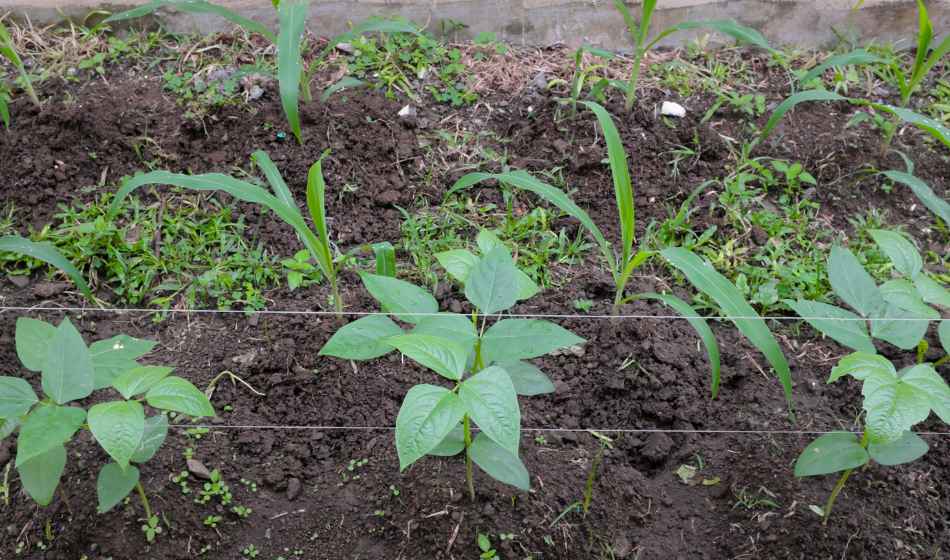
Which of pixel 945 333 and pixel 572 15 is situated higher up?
pixel 572 15

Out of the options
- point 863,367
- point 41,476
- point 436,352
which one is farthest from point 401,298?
point 863,367

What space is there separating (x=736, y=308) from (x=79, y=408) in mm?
1252

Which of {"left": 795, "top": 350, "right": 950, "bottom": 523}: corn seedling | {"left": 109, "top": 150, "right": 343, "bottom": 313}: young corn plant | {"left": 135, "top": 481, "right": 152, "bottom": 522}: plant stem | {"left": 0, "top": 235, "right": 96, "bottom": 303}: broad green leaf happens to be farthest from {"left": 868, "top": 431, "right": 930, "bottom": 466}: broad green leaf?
{"left": 0, "top": 235, "right": 96, "bottom": 303}: broad green leaf

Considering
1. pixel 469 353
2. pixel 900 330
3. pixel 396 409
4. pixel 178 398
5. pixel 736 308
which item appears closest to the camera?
pixel 178 398

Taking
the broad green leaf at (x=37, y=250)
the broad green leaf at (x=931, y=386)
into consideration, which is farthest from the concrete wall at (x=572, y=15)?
the broad green leaf at (x=931, y=386)

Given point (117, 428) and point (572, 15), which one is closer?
point (117, 428)

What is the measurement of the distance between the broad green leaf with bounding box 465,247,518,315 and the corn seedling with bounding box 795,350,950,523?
558 millimetres

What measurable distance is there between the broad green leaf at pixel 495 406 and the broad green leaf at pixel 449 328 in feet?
0.38

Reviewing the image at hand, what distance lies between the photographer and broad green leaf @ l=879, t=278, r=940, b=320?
1.52 metres

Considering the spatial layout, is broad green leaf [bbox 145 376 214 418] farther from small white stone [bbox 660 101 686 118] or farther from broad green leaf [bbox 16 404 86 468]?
small white stone [bbox 660 101 686 118]

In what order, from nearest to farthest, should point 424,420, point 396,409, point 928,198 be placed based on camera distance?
point 424,420 < point 396,409 < point 928,198

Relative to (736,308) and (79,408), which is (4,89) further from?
(736,308)

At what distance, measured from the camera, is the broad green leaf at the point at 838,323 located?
152 centimetres

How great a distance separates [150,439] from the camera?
1.50 metres
